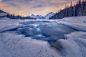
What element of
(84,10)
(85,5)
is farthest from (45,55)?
(85,5)

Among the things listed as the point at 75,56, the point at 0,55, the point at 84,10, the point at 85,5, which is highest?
the point at 85,5

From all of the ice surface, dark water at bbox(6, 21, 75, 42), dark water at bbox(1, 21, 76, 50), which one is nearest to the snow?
the ice surface

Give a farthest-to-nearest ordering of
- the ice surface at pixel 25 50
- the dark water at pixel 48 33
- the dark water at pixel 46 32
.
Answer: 1. the dark water at pixel 46 32
2. the dark water at pixel 48 33
3. the ice surface at pixel 25 50

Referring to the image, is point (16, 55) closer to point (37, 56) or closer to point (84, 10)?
point (37, 56)

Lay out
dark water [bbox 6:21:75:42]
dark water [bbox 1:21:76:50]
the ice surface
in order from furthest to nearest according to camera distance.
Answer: dark water [bbox 6:21:75:42], dark water [bbox 1:21:76:50], the ice surface

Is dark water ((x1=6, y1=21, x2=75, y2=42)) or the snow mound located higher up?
dark water ((x1=6, y1=21, x2=75, y2=42))

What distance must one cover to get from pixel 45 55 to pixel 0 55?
2310 millimetres

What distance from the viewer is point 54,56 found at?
7.61 feet

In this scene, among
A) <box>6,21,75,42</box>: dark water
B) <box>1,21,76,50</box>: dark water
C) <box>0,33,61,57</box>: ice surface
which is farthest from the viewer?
<box>6,21,75,42</box>: dark water

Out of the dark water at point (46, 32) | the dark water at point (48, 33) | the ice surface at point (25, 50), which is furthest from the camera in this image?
the dark water at point (46, 32)

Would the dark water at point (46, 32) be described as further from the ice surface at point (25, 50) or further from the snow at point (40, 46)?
the ice surface at point (25, 50)

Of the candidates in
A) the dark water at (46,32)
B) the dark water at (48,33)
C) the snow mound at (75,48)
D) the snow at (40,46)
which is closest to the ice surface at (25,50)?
Result: the snow at (40,46)

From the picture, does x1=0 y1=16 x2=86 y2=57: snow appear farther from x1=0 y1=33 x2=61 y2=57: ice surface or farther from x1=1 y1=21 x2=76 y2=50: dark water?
x1=1 y1=21 x2=76 y2=50: dark water

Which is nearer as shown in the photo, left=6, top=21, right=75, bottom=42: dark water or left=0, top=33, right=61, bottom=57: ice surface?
left=0, top=33, right=61, bottom=57: ice surface
